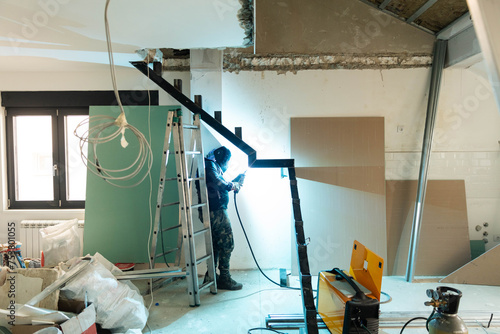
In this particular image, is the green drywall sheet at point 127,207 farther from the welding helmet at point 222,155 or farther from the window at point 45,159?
the welding helmet at point 222,155

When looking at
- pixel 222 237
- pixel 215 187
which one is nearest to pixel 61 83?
pixel 215 187

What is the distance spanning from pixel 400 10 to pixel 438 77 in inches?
32.1

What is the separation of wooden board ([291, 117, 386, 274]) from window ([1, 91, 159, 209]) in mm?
1874

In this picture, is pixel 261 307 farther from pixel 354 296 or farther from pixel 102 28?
pixel 102 28

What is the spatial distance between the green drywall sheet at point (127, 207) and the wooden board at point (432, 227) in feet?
7.71

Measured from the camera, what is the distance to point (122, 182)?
3.64 metres

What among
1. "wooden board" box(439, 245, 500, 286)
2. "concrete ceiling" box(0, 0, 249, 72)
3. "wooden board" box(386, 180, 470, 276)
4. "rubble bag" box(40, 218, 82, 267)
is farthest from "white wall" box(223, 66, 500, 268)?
"rubble bag" box(40, 218, 82, 267)

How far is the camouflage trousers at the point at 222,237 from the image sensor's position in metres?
3.32

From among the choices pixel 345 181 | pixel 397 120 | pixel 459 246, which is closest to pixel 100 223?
pixel 345 181

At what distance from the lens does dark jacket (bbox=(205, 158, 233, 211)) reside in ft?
10.7

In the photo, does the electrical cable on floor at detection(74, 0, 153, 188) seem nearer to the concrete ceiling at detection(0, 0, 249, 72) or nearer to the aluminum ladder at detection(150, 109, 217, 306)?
the aluminum ladder at detection(150, 109, 217, 306)

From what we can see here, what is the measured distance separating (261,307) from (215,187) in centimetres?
115

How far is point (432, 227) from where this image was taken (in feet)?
11.9

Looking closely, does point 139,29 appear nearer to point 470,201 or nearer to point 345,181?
point 345,181
